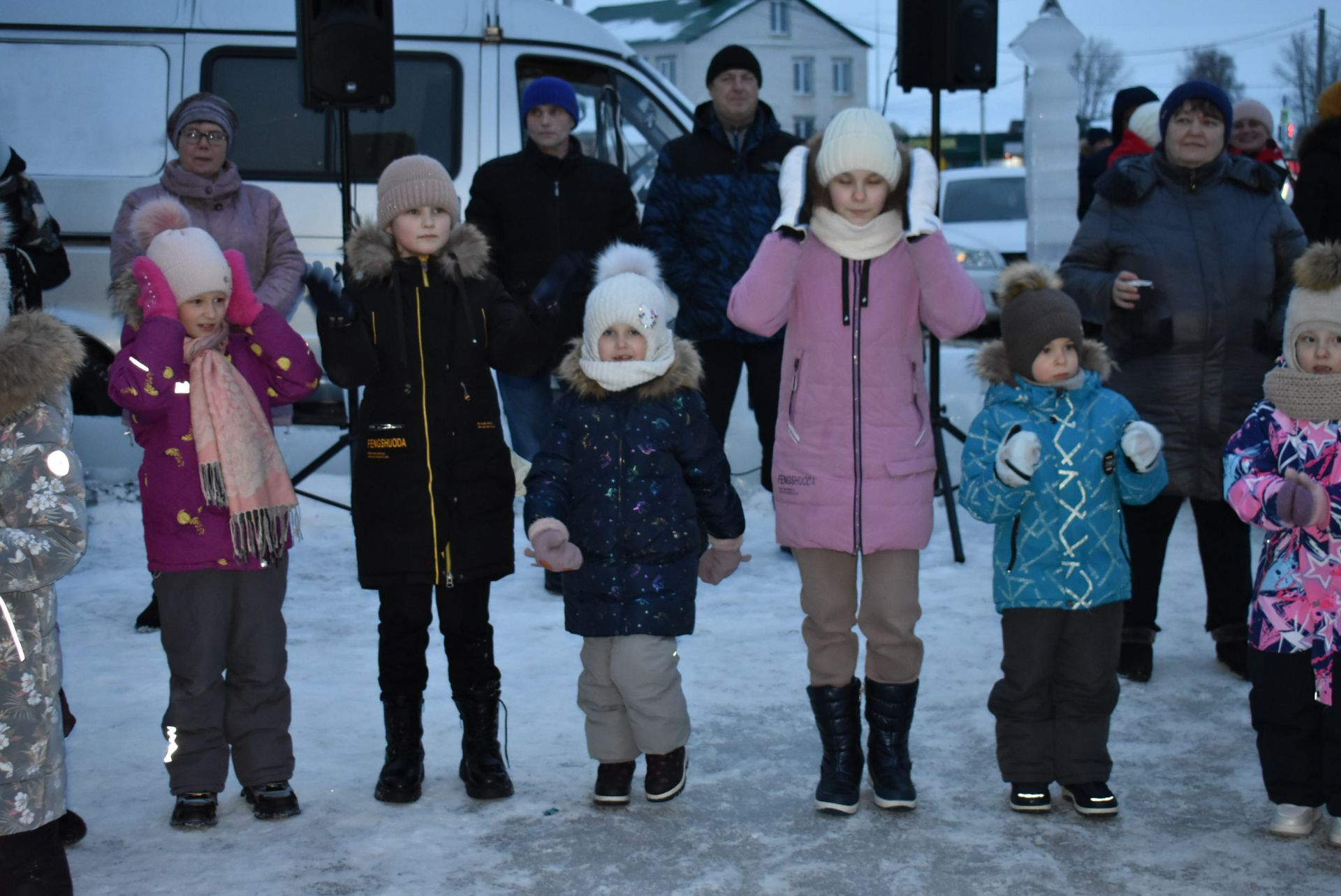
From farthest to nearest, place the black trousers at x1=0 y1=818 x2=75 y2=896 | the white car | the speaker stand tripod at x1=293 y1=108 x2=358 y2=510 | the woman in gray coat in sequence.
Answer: the white car → the speaker stand tripod at x1=293 y1=108 x2=358 y2=510 → the woman in gray coat → the black trousers at x1=0 y1=818 x2=75 y2=896

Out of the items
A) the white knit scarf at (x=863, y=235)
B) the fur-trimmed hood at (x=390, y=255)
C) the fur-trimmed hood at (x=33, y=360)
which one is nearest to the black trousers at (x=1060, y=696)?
the white knit scarf at (x=863, y=235)

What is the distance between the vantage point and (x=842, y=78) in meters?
61.3

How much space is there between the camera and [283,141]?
791 cm

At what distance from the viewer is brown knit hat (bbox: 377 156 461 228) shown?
3975mm

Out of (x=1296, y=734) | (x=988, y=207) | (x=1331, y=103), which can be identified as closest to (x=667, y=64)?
(x=988, y=207)

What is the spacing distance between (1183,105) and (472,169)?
155 inches

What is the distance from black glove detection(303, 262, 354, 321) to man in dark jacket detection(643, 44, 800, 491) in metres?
2.56

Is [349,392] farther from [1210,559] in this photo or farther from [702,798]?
[1210,559]

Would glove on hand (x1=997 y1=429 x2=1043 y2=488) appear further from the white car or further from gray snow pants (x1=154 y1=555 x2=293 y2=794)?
the white car

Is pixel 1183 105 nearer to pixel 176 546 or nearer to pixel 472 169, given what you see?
pixel 176 546

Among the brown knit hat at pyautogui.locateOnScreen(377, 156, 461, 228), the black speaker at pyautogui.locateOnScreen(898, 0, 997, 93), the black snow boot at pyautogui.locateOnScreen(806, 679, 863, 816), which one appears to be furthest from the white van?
the black snow boot at pyautogui.locateOnScreen(806, 679, 863, 816)

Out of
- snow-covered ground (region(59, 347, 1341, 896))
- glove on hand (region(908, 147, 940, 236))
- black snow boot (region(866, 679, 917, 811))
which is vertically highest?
glove on hand (region(908, 147, 940, 236))

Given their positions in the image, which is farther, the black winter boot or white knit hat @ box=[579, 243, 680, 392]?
the black winter boot

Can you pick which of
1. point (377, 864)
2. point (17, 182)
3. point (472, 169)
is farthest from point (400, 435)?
point (472, 169)
